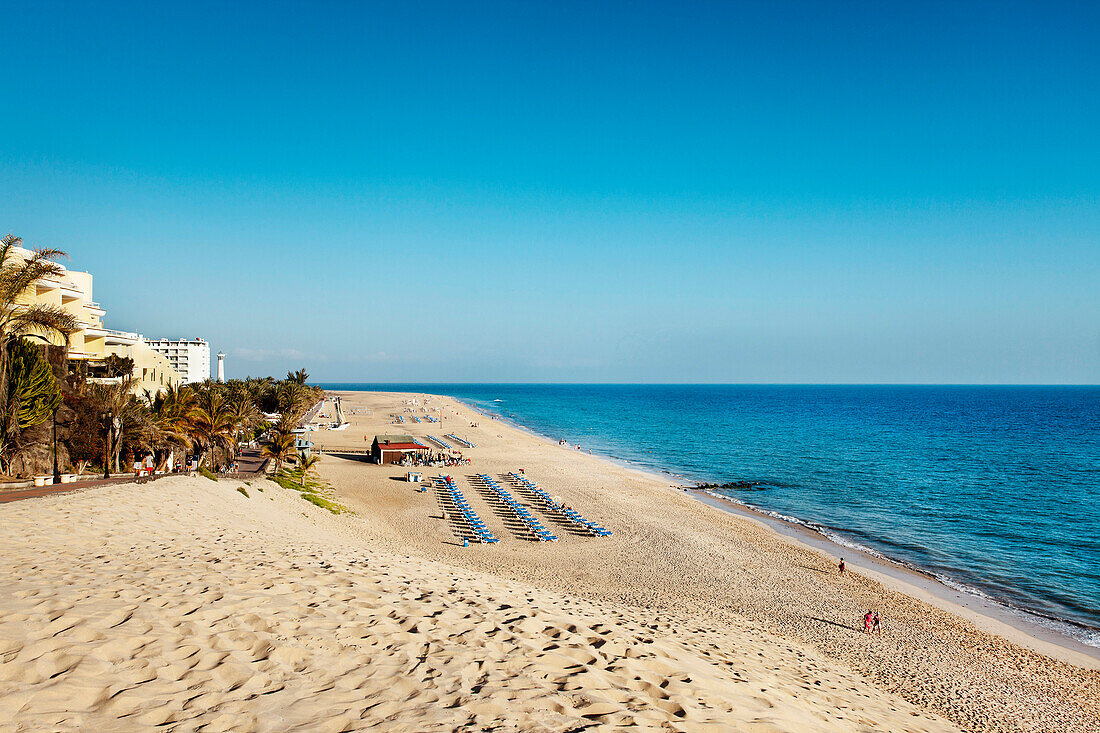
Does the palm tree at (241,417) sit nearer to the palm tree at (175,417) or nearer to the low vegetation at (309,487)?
the palm tree at (175,417)

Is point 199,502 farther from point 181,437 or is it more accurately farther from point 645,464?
point 645,464

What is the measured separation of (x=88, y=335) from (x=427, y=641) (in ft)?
120

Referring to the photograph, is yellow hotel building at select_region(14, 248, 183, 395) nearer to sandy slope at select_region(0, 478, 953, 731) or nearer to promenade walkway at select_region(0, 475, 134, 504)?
promenade walkway at select_region(0, 475, 134, 504)

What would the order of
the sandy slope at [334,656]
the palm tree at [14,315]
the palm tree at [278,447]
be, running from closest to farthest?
the sandy slope at [334,656] < the palm tree at [14,315] < the palm tree at [278,447]

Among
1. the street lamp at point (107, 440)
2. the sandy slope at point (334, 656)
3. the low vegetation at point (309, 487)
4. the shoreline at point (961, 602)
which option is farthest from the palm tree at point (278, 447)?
the shoreline at point (961, 602)

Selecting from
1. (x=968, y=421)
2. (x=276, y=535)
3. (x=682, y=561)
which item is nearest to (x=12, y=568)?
(x=276, y=535)

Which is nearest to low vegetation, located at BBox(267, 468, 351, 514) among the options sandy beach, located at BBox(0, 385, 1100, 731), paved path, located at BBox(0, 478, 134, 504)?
sandy beach, located at BBox(0, 385, 1100, 731)

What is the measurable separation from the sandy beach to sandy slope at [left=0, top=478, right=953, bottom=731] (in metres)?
0.03

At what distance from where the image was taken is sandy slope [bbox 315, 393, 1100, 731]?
12.9 m

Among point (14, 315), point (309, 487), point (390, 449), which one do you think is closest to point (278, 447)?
point (309, 487)

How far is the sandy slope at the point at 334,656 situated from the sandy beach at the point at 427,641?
31mm

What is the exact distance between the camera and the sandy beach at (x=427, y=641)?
5270 millimetres

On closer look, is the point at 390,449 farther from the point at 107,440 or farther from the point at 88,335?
the point at 107,440

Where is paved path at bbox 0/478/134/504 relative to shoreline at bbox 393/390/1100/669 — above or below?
above
